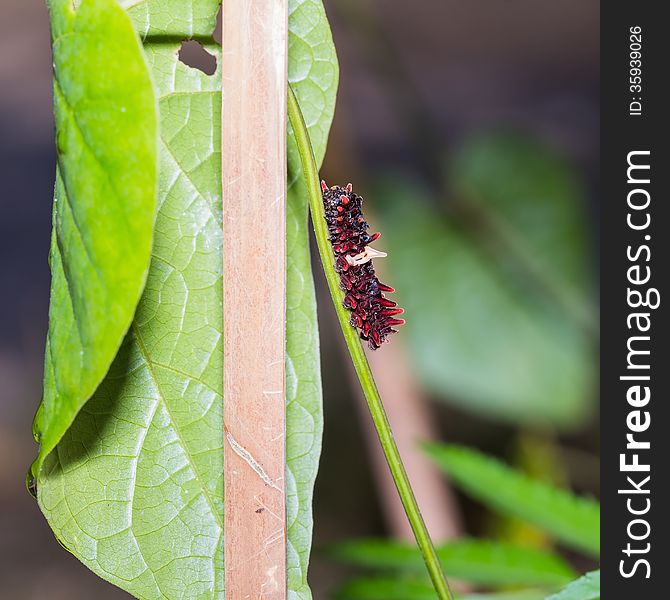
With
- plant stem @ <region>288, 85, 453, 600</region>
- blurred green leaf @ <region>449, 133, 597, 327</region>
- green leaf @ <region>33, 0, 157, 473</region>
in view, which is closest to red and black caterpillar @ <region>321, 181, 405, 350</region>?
plant stem @ <region>288, 85, 453, 600</region>

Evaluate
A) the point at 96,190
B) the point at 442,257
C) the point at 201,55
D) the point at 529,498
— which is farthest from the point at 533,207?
the point at 96,190

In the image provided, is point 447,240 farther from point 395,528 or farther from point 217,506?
point 217,506

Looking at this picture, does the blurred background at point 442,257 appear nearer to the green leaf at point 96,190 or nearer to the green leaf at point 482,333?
the green leaf at point 482,333

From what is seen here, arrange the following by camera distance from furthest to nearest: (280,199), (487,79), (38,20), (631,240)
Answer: (487,79) < (38,20) < (631,240) < (280,199)

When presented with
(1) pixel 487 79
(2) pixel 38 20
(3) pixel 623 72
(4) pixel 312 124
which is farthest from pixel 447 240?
(2) pixel 38 20

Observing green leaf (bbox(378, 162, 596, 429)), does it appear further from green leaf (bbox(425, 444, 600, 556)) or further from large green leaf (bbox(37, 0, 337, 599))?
large green leaf (bbox(37, 0, 337, 599))
